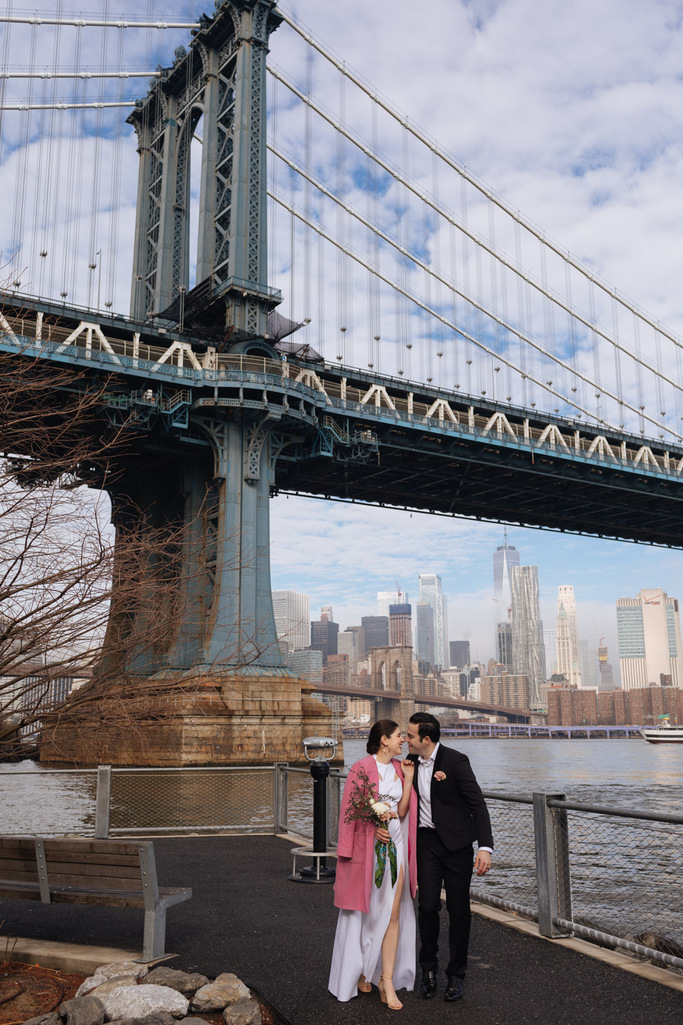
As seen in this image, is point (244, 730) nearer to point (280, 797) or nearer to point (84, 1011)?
point (280, 797)

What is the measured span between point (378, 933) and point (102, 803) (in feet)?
23.7

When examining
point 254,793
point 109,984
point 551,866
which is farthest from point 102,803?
point 254,793

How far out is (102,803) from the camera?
11.8 m

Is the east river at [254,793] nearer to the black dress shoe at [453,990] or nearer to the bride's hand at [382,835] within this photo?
the black dress shoe at [453,990]

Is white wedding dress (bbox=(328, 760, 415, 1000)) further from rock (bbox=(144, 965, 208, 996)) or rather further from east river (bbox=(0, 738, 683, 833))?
east river (bbox=(0, 738, 683, 833))

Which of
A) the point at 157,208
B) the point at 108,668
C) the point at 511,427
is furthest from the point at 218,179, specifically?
the point at 108,668

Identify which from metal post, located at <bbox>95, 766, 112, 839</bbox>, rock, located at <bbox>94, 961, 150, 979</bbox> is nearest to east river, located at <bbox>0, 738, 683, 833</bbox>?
metal post, located at <bbox>95, 766, 112, 839</bbox>

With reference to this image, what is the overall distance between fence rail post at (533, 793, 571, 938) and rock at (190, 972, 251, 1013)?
2.72 m

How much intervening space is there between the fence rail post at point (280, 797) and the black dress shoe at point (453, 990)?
24.6 ft

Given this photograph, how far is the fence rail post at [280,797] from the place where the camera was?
509 inches

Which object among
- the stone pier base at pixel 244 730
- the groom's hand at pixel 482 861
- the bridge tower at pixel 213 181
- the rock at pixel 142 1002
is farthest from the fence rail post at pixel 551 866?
the bridge tower at pixel 213 181

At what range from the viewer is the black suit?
18.5 ft

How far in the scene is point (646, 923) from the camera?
10969 mm

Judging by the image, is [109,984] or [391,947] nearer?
[109,984]
